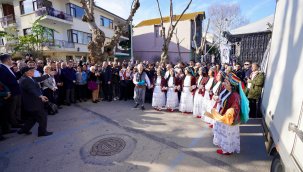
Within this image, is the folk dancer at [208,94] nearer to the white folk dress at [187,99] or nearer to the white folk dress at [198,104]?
the white folk dress at [198,104]

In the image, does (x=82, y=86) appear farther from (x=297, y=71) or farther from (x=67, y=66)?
(x=297, y=71)

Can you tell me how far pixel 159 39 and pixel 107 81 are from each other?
24096 mm

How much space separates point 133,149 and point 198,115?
3.17 meters

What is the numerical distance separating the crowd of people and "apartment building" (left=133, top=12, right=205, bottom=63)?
22649mm

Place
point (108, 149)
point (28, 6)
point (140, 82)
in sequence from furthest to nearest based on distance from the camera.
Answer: point (28, 6)
point (140, 82)
point (108, 149)

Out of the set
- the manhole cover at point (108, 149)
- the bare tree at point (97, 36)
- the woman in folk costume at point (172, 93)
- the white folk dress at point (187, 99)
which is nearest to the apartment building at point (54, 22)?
the bare tree at point (97, 36)

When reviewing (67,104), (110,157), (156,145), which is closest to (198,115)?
(156,145)

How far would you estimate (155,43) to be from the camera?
32.3 m

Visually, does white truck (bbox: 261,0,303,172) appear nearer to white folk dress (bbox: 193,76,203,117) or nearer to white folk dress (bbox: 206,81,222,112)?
white folk dress (bbox: 206,81,222,112)

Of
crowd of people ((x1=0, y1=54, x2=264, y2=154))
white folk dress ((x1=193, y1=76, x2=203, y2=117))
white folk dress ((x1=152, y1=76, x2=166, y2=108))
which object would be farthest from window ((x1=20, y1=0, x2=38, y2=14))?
white folk dress ((x1=193, y1=76, x2=203, y2=117))

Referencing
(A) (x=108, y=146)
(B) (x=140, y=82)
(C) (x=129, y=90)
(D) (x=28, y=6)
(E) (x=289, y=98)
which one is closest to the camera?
(E) (x=289, y=98)

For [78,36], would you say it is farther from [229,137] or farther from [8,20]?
[229,137]

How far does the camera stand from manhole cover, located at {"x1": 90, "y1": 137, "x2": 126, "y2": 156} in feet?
14.0

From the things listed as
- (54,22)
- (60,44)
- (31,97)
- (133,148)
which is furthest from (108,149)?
(54,22)
